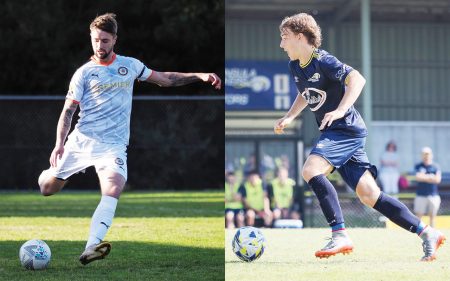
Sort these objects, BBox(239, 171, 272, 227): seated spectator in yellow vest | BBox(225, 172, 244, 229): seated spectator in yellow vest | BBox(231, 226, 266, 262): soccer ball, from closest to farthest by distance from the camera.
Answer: BBox(231, 226, 266, 262): soccer ball, BBox(239, 171, 272, 227): seated spectator in yellow vest, BBox(225, 172, 244, 229): seated spectator in yellow vest

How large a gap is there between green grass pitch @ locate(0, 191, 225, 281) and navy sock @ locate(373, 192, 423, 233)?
1220mm

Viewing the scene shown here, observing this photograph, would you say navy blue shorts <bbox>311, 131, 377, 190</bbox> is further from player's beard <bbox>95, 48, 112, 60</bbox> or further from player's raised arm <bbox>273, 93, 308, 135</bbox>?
player's beard <bbox>95, 48, 112, 60</bbox>

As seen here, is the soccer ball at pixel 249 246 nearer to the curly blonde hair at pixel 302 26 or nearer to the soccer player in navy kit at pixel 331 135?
the soccer player in navy kit at pixel 331 135

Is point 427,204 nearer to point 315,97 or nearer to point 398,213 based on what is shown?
point 398,213

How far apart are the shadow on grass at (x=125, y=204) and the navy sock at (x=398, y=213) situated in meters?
5.82

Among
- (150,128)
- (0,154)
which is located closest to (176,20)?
(150,128)

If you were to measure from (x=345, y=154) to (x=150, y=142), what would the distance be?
1374cm

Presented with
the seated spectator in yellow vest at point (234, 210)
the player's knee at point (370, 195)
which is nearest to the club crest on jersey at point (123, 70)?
the player's knee at point (370, 195)

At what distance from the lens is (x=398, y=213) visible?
23.2 feet

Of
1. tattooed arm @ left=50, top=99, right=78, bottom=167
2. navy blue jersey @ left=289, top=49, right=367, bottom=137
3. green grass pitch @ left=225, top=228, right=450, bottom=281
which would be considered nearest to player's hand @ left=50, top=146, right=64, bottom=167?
tattooed arm @ left=50, top=99, right=78, bottom=167

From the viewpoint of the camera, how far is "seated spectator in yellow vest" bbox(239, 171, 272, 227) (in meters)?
15.8

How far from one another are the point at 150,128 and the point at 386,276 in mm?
14425

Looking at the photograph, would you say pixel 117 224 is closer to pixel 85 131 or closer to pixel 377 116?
pixel 85 131

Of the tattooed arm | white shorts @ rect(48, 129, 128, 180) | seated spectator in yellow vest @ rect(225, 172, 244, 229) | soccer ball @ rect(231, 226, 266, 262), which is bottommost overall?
seated spectator in yellow vest @ rect(225, 172, 244, 229)
